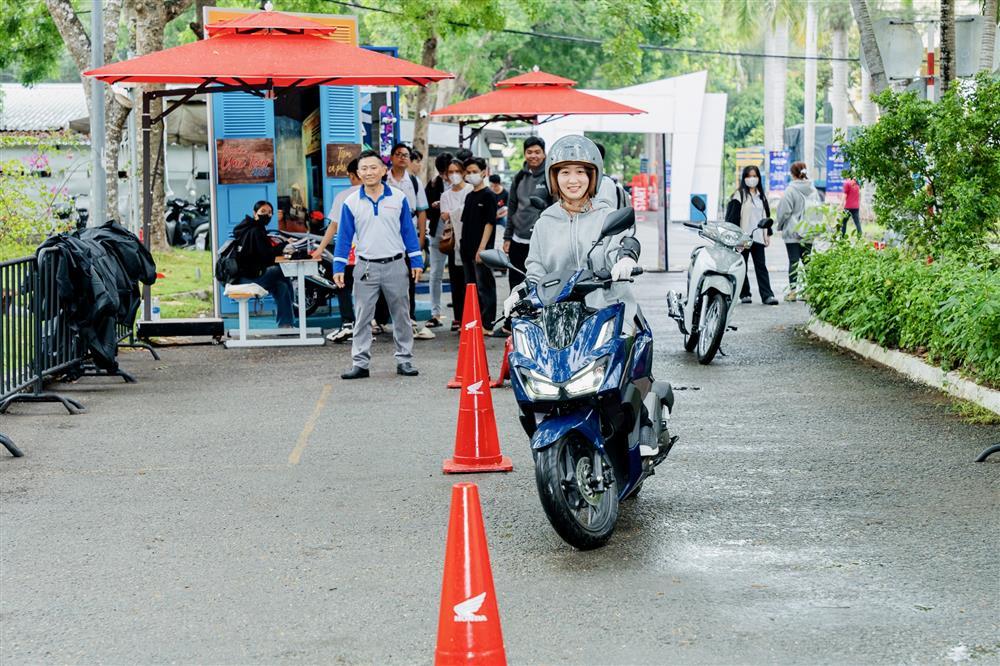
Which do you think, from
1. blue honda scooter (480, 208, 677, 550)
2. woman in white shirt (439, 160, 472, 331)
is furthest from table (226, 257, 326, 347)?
blue honda scooter (480, 208, 677, 550)

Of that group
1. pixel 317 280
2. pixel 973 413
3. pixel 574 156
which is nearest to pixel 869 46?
pixel 317 280

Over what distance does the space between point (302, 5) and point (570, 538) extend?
21.9m

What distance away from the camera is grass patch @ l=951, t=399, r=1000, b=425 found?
933 centimetres

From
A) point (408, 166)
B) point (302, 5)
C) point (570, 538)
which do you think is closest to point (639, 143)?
point (302, 5)

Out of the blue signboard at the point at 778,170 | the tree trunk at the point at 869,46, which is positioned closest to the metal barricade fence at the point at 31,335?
the tree trunk at the point at 869,46

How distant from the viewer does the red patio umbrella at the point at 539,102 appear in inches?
760

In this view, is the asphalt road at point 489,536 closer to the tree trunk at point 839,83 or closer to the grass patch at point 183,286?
the grass patch at point 183,286

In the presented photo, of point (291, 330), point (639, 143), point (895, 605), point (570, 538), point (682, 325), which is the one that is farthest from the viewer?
point (639, 143)

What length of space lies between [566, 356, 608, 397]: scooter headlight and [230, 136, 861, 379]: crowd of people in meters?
0.88

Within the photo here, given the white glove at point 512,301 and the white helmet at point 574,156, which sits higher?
the white helmet at point 574,156

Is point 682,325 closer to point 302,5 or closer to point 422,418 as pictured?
point 422,418

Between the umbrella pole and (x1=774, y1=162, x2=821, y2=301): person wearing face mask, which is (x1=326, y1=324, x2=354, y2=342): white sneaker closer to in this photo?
the umbrella pole

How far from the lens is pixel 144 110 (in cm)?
1490

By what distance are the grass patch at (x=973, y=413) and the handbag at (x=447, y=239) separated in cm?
679
